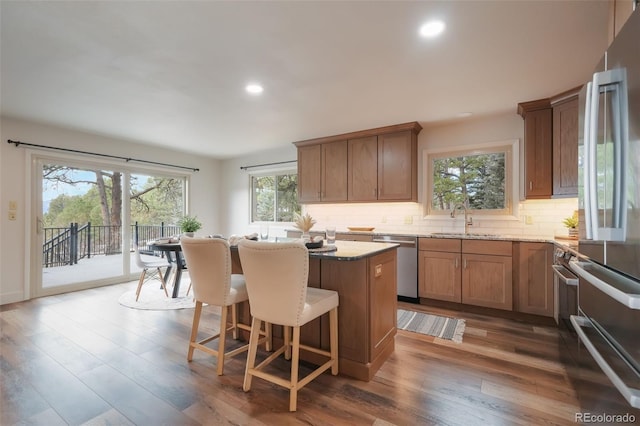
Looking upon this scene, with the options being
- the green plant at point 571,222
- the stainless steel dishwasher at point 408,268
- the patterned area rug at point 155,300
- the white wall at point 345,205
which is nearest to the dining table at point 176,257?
the patterned area rug at point 155,300

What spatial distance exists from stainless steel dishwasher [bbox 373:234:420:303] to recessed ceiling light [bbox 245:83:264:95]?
2.44 metres

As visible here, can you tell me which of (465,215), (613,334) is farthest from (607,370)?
(465,215)

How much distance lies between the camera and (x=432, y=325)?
A: 309cm

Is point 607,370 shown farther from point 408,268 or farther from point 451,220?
point 451,220

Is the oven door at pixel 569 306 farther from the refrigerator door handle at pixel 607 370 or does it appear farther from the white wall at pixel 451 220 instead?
the white wall at pixel 451 220

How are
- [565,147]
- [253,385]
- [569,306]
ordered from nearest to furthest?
1. [569,306]
2. [253,385]
3. [565,147]

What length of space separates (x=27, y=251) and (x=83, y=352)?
2.58 metres

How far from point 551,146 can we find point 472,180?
3.10ft

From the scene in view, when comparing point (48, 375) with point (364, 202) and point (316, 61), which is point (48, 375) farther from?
Result: point (364, 202)

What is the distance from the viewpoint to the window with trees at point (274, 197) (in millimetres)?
5699

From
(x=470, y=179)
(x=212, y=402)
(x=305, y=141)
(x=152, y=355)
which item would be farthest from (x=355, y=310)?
(x=305, y=141)

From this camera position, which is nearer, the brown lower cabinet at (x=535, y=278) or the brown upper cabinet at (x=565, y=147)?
the brown upper cabinet at (x=565, y=147)

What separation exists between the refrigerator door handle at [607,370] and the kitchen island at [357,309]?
3.67 feet

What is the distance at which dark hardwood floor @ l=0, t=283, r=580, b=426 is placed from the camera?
67.0 inches
